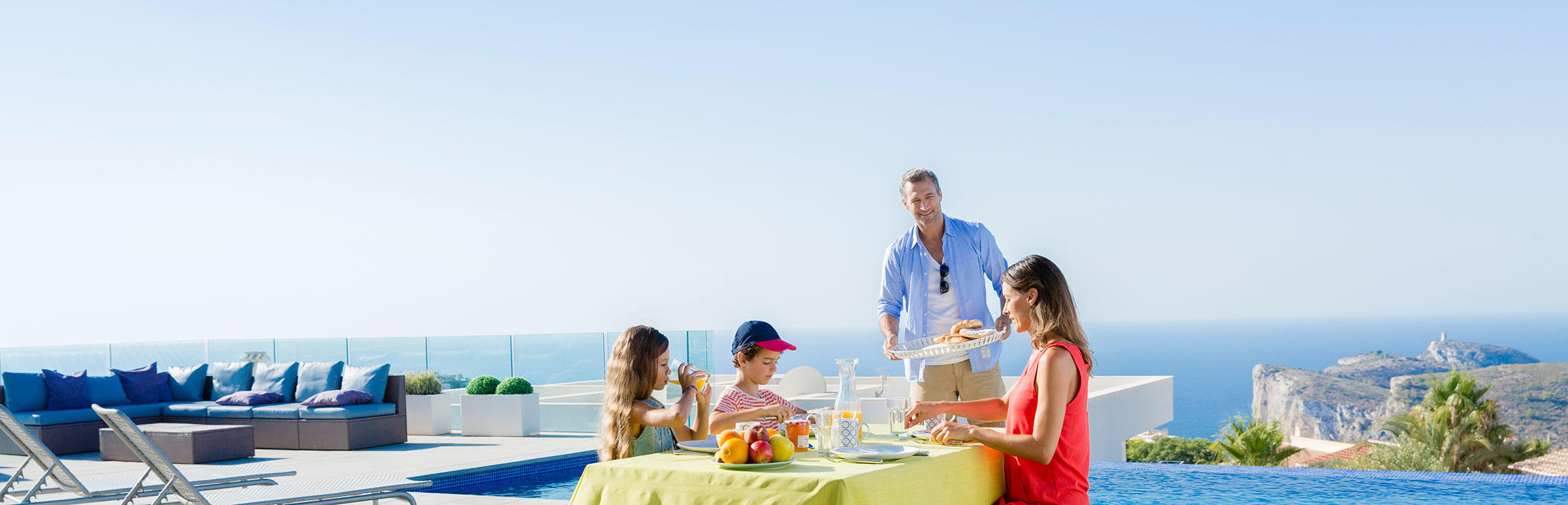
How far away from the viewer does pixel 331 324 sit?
48031mm

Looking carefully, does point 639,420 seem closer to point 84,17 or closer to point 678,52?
point 84,17

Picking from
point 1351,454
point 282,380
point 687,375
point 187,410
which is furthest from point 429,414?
point 1351,454

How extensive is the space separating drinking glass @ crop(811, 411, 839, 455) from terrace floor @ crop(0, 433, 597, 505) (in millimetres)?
4671

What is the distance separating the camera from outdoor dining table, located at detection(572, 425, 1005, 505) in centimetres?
226

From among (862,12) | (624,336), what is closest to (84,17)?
(862,12)

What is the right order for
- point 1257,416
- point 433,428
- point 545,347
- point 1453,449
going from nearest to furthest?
point 433,428 < point 545,347 < point 1453,449 < point 1257,416

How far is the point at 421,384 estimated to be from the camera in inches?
464

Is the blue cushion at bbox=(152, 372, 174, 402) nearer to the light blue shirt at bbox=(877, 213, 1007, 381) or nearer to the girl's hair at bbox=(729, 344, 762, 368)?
the light blue shirt at bbox=(877, 213, 1007, 381)

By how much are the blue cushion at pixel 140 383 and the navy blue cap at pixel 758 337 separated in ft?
29.1

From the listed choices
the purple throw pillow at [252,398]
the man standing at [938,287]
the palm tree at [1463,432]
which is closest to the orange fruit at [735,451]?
the man standing at [938,287]

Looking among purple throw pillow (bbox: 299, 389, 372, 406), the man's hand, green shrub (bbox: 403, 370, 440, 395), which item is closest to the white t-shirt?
the man's hand

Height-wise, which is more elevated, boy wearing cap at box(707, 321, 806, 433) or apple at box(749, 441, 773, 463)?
boy wearing cap at box(707, 321, 806, 433)

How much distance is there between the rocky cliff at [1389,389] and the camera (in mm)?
50344

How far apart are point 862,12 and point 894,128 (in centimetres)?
2265
